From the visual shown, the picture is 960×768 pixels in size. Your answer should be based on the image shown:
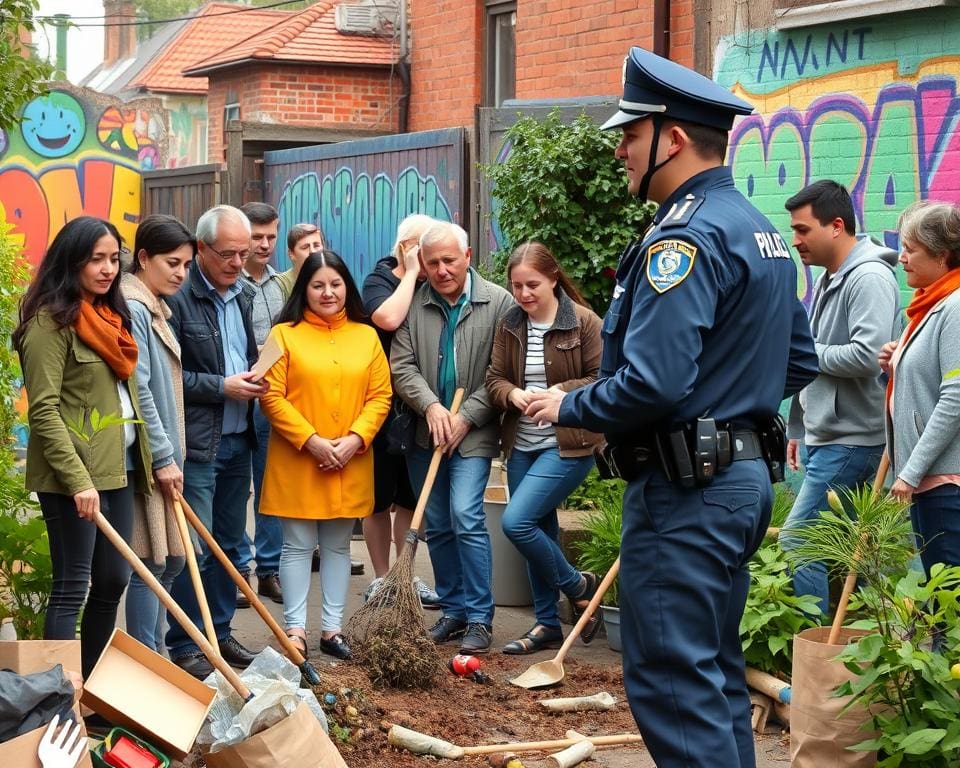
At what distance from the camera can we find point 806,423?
20.2ft

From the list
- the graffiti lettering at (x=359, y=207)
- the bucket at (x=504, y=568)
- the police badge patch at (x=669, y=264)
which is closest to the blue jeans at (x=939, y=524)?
the police badge patch at (x=669, y=264)

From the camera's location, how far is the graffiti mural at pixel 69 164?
1402 centimetres

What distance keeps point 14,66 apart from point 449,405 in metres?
2.50

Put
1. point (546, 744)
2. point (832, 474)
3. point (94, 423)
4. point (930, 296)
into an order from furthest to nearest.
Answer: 1. point (832, 474)
2. point (546, 744)
3. point (930, 296)
4. point (94, 423)

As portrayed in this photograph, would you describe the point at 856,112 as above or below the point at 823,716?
above

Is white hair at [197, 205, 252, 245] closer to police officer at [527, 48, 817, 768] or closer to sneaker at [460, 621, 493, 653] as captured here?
sneaker at [460, 621, 493, 653]

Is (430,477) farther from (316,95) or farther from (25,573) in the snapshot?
(316,95)

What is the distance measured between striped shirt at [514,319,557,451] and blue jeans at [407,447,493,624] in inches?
10.7

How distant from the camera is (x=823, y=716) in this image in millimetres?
4730

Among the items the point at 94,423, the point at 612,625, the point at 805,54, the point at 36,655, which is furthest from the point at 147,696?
the point at 805,54

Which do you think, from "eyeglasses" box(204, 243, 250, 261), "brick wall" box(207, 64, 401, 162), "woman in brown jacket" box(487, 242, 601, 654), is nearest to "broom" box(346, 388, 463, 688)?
"woman in brown jacket" box(487, 242, 601, 654)

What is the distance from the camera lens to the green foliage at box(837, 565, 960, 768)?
174 inches

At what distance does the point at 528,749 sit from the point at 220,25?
33.4 m

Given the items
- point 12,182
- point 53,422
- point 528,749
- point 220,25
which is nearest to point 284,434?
point 53,422
